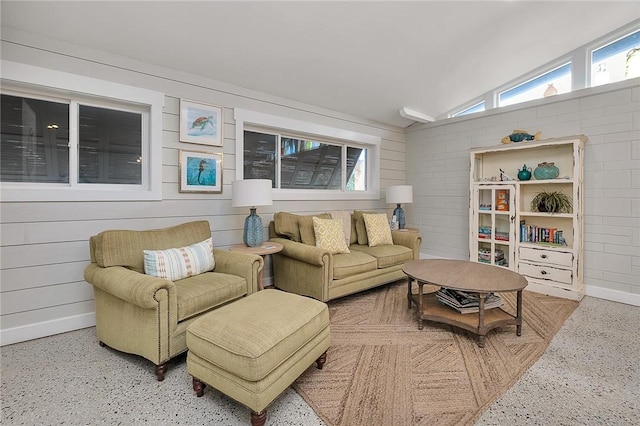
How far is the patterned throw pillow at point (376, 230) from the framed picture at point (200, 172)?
6.11ft

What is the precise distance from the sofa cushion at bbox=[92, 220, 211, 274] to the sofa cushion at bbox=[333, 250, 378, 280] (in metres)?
1.32

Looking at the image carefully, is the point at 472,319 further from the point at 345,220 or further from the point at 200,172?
the point at 200,172

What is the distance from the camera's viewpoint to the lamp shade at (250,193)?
2.87m

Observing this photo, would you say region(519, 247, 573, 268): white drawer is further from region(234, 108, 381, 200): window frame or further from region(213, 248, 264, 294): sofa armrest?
region(213, 248, 264, 294): sofa armrest

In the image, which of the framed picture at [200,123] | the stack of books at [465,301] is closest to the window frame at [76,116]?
the framed picture at [200,123]

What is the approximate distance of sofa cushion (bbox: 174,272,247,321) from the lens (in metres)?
2.04

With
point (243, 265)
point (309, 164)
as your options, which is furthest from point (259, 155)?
point (243, 265)

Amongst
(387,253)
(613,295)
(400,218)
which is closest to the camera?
(613,295)

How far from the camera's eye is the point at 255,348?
1442 mm

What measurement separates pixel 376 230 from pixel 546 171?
2117 mm

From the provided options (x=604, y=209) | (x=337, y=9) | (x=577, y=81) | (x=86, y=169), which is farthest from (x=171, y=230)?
(x=577, y=81)

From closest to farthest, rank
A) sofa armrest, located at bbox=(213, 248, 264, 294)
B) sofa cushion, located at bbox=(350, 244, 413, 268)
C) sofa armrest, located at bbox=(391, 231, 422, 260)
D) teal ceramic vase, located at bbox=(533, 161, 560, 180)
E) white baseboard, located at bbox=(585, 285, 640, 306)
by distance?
sofa armrest, located at bbox=(213, 248, 264, 294) → white baseboard, located at bbox=(585, 285, 640, 306) → sofa cushion, located at bbox=(350, 244, 413, 268) → teal ceramic vase, located at bbox=(533, 161, 560, 180) → sofa armrest, located at bbox=(391, 231, 422, 260)

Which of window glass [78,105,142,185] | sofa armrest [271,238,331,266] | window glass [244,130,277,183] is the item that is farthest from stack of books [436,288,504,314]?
window glass [78,105,142,185]

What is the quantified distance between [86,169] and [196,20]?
159cm
